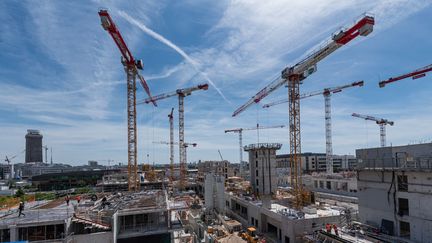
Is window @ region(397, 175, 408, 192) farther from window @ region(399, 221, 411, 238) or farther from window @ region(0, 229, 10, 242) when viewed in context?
window @ region(0, 229, 10, 242)

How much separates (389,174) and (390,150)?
2.21m

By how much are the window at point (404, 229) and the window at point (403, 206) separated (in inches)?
33.3

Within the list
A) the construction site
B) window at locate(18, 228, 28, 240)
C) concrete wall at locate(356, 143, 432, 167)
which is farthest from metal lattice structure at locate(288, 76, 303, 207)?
window at locate(18, 228, 28, 240)

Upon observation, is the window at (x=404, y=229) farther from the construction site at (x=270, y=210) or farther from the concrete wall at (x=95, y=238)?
the concrete wall at (x=95, y=238)

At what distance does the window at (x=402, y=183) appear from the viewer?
75.5ft

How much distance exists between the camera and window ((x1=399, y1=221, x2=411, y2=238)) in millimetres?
23109

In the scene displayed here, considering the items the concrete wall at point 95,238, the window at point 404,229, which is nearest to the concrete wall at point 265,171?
the window at point 404,229

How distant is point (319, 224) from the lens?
2925cm

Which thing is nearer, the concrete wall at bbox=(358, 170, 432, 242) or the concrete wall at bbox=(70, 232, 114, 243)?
the concrete wall at bbox=(358, 170, 432, 242)

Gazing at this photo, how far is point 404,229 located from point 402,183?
3817 millimetres

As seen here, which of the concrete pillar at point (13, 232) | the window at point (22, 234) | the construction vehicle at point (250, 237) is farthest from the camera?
the construction vehicle at point (250, 237)

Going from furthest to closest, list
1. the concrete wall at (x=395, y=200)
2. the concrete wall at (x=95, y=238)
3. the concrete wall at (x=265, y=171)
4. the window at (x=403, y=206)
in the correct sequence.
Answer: the concrete wall at (x=265, y=171), the concrete wall at (x=95, y=238), the window at (x=403, y=206), the concrete wall at (x=395, y=200)

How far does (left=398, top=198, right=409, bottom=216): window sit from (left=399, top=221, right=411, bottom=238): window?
2.77 ft

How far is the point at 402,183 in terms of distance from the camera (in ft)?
76.6
